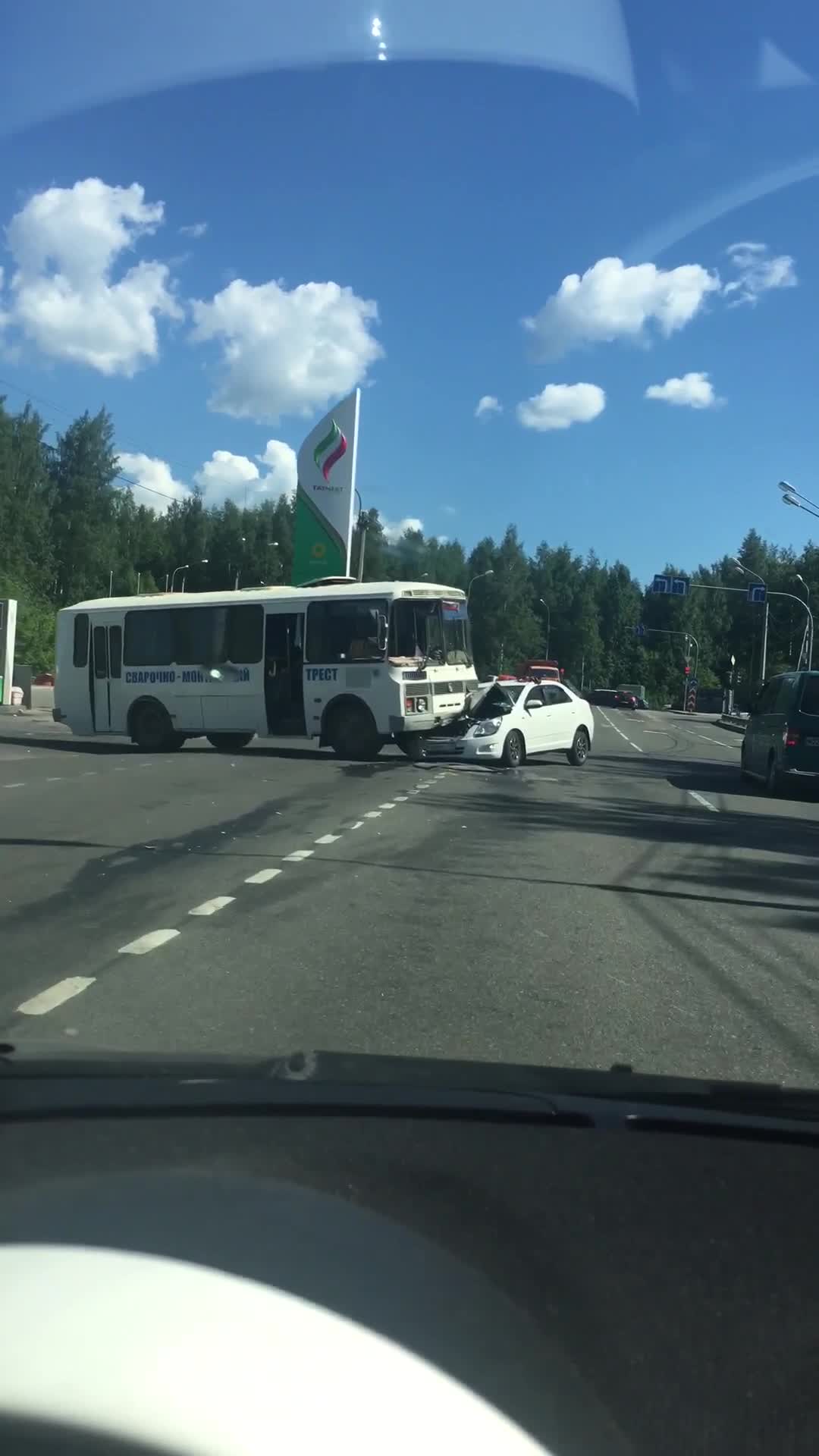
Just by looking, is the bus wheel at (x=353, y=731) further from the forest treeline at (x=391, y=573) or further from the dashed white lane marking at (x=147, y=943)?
the forest treeline at (x=391, y=573)

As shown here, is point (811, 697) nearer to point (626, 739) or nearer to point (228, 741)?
point (228, 741)

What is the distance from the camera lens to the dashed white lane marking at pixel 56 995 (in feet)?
18.7

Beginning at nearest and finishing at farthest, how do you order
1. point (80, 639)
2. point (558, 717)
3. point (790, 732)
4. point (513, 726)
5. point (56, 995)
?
1. point (56, 995)
2. point (790, 732)
3. point (513, 726)
4. point (558, 717)
5. point (80, 639)

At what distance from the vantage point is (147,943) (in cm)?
735

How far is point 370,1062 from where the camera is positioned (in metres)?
3.52

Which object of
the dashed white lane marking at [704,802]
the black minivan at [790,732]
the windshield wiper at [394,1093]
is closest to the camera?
the windshield wiper at [394,1093]

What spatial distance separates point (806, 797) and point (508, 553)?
10156cm

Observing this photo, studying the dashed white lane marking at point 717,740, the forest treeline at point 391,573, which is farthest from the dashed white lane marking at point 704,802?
the forest treeline at point 391,573

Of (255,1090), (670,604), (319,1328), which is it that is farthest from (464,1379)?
(670,604)

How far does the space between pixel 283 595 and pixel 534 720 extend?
5.53m

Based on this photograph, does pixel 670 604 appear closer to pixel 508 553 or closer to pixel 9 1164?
pixel 508 553

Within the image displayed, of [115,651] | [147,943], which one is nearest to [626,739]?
[115,651]

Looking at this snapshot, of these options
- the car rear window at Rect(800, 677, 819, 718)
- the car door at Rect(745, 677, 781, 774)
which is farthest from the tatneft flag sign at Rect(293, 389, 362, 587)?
the car rear window at Rect(800, 677, 819, 718)

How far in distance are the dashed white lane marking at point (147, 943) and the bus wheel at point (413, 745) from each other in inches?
600
